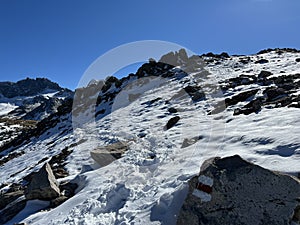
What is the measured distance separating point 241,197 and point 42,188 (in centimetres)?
724

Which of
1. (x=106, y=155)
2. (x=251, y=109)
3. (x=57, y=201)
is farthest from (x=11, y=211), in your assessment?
(x=251, y=109)

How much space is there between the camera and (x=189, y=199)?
5820 mm

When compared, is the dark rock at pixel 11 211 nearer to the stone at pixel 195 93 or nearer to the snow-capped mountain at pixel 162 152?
the snow-capped mountain at pixel 162 152

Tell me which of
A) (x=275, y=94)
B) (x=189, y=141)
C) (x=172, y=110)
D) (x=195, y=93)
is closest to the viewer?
(x=189, y=141)

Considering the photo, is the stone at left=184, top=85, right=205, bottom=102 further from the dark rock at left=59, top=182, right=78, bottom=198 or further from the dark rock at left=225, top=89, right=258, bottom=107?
the dark rock at left=59, top=182, right=78, bottom=198

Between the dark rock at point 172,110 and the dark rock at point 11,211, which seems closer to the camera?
the dark rock at point 11,211

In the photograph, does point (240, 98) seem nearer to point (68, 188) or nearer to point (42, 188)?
point (68, 188)

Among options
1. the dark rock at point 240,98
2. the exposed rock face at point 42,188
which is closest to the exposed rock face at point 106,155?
the exposed rock face at point 42,188

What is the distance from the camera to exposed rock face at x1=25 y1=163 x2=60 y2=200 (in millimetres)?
9430

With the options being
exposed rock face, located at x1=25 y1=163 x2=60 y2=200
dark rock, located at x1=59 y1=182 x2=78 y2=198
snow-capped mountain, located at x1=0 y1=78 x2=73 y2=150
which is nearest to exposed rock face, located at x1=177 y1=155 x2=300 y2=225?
dark rock, located at x1=59 y1=182 x2=78 y2=198

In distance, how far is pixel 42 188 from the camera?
30.9ft

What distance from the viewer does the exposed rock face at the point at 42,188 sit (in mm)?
9430

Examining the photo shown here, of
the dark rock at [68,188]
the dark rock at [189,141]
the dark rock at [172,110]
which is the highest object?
the dark rock at [172,110]

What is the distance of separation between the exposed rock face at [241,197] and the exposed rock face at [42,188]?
19.0 feet
